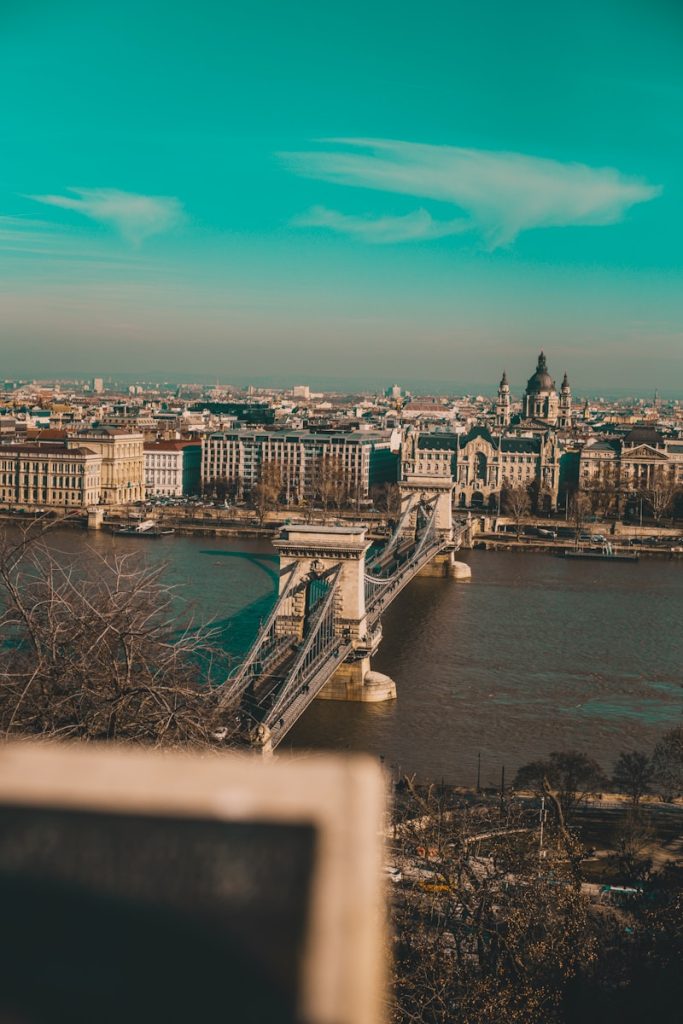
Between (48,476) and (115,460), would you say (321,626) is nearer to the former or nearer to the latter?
(48,476)

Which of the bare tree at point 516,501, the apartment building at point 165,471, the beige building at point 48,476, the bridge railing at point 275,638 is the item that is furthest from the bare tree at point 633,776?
the apartment building at point 165,471

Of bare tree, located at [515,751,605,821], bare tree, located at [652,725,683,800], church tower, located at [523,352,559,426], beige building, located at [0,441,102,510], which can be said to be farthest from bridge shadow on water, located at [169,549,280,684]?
church tower, located at [523,352,559,426]

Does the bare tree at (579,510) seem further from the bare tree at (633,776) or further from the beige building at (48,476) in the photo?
the bare tree at (633,776)

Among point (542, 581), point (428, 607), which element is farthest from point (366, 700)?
point (542, 581)

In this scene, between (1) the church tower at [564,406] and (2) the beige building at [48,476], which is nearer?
(2) the beige building at [48,476]

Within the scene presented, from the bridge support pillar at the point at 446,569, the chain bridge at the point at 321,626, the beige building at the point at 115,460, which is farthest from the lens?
the beige building at the point at 115,460

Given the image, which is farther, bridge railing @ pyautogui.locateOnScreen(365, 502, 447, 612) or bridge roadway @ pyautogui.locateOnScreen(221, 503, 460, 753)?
bridge railing @ pyautogui.locateOnScreen(365, 502, 447, 612)

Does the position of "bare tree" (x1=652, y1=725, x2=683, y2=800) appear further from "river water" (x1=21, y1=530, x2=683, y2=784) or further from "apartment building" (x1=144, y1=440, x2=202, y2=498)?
"apartment building" (x1=144, y1=440, x2=202, y2=498)

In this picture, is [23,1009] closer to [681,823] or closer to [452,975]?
[452,975]
